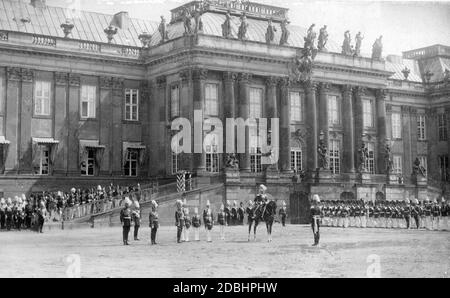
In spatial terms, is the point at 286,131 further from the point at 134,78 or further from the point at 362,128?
the point at 134,78

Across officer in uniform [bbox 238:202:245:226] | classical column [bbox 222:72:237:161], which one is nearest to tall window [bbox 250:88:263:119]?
classical column [bbox 222:72:237:161]

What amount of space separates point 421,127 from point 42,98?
38.5 m

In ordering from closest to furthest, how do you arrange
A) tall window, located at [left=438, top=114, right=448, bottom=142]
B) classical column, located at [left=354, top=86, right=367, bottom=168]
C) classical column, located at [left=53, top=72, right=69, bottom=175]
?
classical column, located at [left=53, top=72, right=69, bottom=175] → classical column, located at [left=354, top=86, right=367, bottom=168] → tall window, located at [left=438, top=114, right=448, bottom=142]

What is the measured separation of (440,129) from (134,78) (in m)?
32.8

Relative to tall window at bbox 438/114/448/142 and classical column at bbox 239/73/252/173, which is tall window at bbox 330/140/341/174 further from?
tall window at bbox 438/114/448/142

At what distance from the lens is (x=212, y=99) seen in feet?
167

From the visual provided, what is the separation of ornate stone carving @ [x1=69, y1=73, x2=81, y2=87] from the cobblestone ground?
2246 cm

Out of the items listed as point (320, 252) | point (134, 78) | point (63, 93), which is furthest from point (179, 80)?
point (320, 252)

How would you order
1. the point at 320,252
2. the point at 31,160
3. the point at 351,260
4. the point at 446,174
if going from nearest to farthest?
1. the point at 351,260
2. the point at 320,252
3. the point at 31,160
4. the point at 446,174

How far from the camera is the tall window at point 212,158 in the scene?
50344 millimetres

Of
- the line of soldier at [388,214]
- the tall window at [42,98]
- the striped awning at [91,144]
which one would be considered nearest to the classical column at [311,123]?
the line of soldier at [388,214]

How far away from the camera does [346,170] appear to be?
5703 centimetres

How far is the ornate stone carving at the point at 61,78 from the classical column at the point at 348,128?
75.6ft

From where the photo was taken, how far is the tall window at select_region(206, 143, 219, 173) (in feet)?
165
